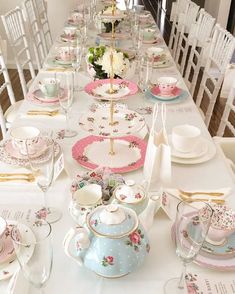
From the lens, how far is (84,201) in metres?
0.94

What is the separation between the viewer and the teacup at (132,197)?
0.90m

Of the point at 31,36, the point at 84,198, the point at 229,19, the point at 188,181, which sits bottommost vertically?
the point at 229,19

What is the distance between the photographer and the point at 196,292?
2.61ft

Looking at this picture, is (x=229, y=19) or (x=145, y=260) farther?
(x=229, y=19)

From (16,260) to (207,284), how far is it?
1.42 feet

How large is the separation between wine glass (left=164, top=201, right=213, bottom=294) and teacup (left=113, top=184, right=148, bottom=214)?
117mm

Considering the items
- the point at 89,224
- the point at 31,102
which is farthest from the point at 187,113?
the point at 89,224

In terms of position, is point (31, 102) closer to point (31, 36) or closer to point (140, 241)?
point (140, 241)

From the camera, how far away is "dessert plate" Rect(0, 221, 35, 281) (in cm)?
70

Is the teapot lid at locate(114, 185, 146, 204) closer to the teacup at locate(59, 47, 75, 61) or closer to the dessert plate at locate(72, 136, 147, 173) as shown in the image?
the dessert plate at locate(72, 136, 147, 173)

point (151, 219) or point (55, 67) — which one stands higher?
point (151, 219)

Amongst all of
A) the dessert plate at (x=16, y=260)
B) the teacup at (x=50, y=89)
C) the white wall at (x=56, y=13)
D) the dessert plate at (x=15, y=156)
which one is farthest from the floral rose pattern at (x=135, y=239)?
the white wall at (x=56, y=13)

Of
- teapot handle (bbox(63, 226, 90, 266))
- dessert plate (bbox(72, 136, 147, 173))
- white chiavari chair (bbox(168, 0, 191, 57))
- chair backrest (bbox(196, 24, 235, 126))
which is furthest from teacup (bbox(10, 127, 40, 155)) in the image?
white chiavari chair (bbox(168, 0, 191, 57))

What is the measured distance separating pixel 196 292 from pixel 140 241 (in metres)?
0.16
